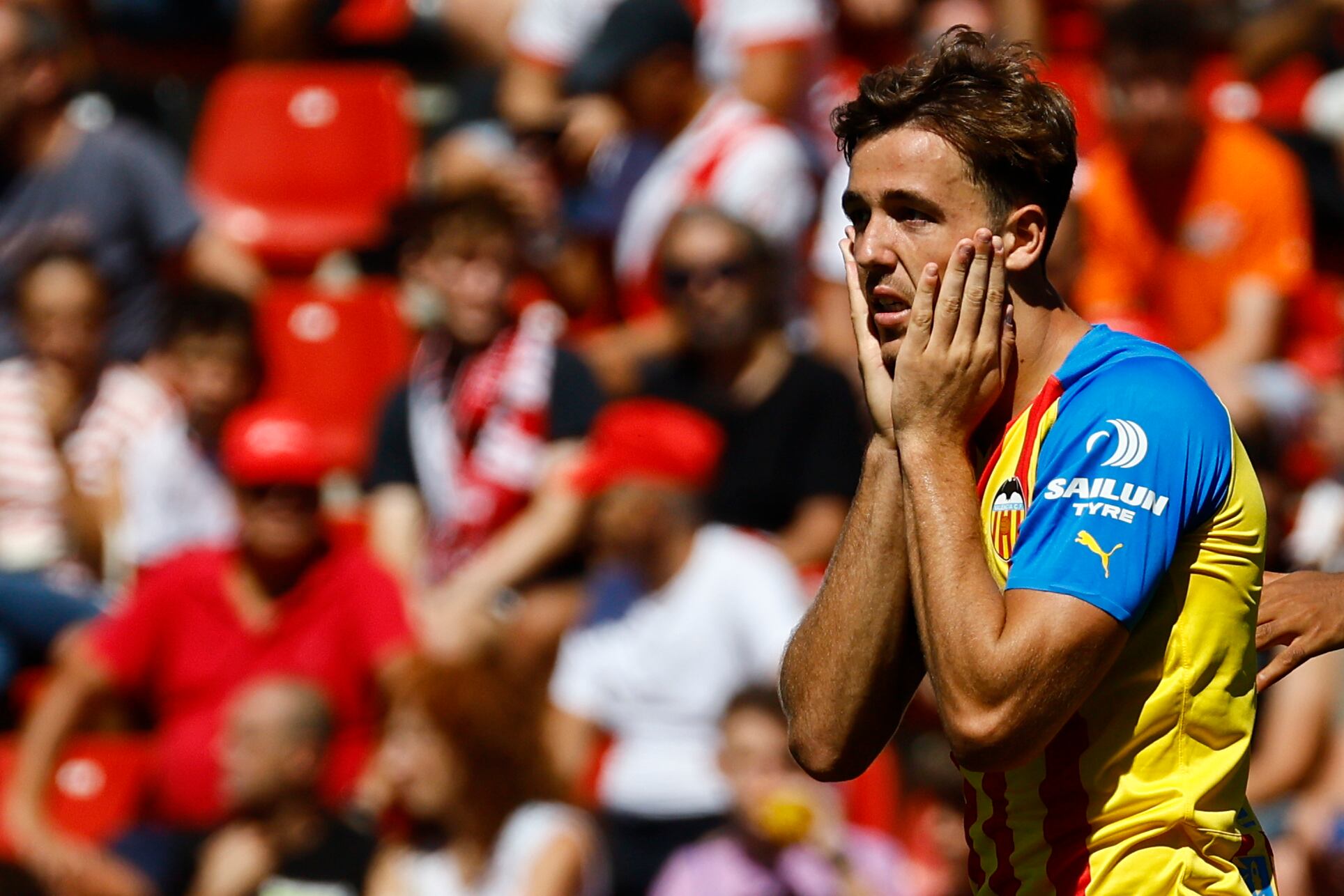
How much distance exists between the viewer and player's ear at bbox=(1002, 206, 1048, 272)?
8.30 ft

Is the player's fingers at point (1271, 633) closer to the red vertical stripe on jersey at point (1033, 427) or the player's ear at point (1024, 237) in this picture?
→ the red vertical stripe on jersey at point (1033, 427)

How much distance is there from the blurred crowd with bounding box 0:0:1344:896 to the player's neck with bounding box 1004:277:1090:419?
275cm

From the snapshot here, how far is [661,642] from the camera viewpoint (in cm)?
595

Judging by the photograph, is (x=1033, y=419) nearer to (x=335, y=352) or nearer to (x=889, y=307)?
(x=889, y=307)

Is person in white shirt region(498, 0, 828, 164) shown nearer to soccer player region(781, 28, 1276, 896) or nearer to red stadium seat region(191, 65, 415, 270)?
red stadium seat region(191, 65, 415, 270)

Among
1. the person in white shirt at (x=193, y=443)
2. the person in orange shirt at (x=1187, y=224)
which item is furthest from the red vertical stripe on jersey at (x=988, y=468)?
the person in white shirt at (x=193, y=443)

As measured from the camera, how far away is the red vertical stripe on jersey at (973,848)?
8.60 feet

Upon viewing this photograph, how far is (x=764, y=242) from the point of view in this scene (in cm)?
640

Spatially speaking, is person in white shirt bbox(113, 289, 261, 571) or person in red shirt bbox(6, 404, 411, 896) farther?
person in white shirt bbox(113, 289, 261, 571)

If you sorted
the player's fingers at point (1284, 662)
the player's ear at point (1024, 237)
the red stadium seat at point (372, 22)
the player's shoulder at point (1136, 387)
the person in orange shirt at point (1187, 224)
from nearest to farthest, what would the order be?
the player's shoulder at point (1136, 387) < the player's ear at point (1024, 237) < the player's fingers at point (1284, 662) < the person in orange shirt at point (1187, 224) < the red stadium seat at point (372, 22)

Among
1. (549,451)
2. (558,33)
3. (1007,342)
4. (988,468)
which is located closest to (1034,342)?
(1007,342)

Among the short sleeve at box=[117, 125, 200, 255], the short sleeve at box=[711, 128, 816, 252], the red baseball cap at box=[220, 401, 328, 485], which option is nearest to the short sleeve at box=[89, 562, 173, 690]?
the red baseball cap at box=[220, 401, 328, 485]

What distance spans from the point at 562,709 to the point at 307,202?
329 cm

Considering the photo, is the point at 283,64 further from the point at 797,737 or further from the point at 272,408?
the point at 797,737
